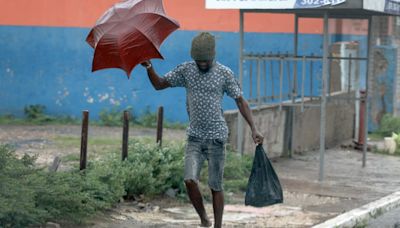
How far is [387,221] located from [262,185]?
2.41m

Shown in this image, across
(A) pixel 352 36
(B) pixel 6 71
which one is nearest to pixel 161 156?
(B) pixel 6 71

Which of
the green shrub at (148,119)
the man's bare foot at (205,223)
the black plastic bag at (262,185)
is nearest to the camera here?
the black plastic bag at (262,185)

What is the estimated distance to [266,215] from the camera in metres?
9.58

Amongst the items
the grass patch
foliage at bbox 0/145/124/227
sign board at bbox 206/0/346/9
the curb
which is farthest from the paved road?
the grass patch

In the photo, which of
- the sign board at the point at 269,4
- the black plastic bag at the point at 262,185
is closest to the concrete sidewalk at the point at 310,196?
the black plastic bag at the point at 262,185

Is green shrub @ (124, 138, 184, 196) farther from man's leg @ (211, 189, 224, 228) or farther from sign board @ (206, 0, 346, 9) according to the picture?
sign board @ (206, 0, 346, 9)

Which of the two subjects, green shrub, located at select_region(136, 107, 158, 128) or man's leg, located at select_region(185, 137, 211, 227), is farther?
green shrub, located at select_region(136, 107, 158, 128)

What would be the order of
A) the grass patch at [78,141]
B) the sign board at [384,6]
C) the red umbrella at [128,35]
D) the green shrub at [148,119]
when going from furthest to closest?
1. the green shrub at [148,119]
2. the grass patch at [78,141]
3. the sign board at [384,6]
4. the red umbrella at [128,35]

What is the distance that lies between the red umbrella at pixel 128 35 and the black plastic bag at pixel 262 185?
1379 mm

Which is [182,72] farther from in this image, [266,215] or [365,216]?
[365,216]

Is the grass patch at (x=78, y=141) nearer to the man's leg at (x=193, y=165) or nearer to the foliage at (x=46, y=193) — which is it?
the foliage at (x=46, y=193)

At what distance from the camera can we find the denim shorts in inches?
309

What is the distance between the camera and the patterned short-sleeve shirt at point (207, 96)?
777 centimetres

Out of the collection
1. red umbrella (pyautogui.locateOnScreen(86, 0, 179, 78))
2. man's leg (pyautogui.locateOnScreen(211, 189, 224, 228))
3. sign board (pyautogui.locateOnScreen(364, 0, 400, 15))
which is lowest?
man's leg (pyautogui.locateOnScreen(211, 189, 224, 228))
